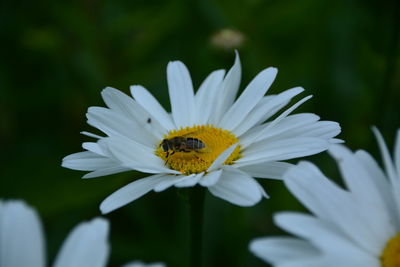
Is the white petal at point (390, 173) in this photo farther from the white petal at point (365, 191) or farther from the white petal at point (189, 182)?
the white petal at point (189, 182)

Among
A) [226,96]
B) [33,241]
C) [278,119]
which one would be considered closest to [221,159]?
[278,119]


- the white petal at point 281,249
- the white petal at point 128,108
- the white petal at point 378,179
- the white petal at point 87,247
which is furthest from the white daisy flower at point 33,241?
the white petal at point 128,108

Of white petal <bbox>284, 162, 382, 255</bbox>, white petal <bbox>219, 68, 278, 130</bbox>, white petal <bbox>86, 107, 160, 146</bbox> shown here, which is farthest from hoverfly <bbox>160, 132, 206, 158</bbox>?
white petal <bbox>284, 162, 382, 255</bbox>

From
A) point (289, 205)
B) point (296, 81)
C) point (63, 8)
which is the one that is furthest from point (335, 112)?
point (63, 8)

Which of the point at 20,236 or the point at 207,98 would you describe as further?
the point at 207,98

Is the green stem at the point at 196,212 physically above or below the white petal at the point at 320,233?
above

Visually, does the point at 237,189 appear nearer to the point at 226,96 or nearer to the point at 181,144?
the point at 181,144
